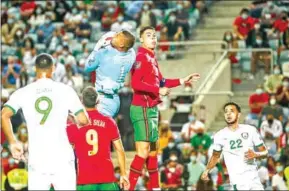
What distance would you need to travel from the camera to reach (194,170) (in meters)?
26.0

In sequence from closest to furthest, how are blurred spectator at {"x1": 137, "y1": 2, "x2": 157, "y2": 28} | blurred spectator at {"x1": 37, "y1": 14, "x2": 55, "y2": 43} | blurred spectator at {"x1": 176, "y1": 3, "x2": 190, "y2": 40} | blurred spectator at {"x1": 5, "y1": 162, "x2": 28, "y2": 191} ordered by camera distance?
blurred spectator at {"x1": 5, "y1": 162, "x2": 28, "y2": 191}, blurred spectator at {"x1": 176, "y1": 3, "x2": 190, "y2": 40}, blurred spectator at {"x1": 137, "y1": 2, "x2": 157, "y2": 28}, blurred spectator at {"x1": 37, "y1": 14, "x2": 55, "y2": 43}

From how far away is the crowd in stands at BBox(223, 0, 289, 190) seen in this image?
25688 millimetres

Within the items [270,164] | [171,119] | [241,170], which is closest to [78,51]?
[171,119]

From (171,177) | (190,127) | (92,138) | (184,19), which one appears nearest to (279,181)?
(171,177)

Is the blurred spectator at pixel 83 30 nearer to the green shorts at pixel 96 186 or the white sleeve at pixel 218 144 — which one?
the white sleeve at pixel 218 144

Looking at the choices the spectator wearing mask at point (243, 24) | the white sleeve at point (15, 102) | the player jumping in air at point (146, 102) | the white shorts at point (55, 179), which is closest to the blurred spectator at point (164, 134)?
the spectator wearing mask at point (243, 24)

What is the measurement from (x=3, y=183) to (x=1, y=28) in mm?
9009

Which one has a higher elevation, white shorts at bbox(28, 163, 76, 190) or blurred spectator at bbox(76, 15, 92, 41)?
blurred spectator at bbox(76, 15, 92, 41)

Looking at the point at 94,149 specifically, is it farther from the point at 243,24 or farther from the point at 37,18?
the point at 37,18

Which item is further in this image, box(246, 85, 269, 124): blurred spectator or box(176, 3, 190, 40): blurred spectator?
box(176, 3, 190, 40): blurred spectator

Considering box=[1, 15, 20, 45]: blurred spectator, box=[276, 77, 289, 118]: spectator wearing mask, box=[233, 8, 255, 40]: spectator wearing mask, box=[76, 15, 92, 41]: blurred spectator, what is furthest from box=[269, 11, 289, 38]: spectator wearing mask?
box=[1, 15, 20, 45]: blurred spectator

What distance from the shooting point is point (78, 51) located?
108 feet

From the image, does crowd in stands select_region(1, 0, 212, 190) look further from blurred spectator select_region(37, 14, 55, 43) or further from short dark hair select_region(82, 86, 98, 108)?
short dark hair select_region(82, 86, 98, 108)

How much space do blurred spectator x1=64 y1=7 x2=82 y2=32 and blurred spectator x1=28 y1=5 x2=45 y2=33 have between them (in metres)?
0.69
